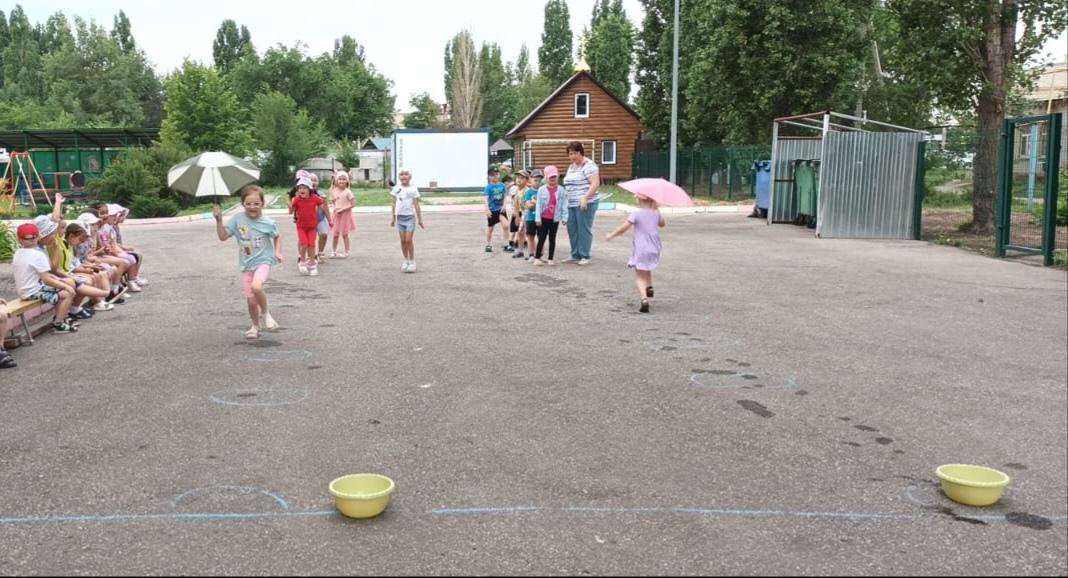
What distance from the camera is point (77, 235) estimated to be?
9180 mm

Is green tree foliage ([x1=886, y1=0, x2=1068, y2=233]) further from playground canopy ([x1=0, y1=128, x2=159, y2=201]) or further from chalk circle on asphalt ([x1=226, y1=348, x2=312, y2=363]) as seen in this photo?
playground canopy ([x1=0, y1=128, x2=159, y2=201])

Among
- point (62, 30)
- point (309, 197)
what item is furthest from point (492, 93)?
point (309, 197)

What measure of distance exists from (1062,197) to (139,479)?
67.6 feet

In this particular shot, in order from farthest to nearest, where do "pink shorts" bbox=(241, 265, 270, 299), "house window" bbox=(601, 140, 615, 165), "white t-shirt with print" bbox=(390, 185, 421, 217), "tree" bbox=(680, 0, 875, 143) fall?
"house window" bbox=(601, 140, 615, 165) < "tree" bbox=(680, 0, 875, 143) < "white t-shirt with print" bbox=(390, 185, 421, 217) < "pink shorts" bbox=(241, 265, 270, 299)

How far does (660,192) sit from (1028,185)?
964 centimetres

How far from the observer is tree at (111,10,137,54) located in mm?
97938

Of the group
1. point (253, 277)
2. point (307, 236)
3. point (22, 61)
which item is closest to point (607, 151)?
point (307, 236)

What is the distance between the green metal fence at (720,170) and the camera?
31.1 metres

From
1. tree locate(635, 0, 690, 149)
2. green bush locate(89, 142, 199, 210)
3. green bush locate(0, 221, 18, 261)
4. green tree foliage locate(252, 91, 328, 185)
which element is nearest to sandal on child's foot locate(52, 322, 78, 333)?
green bush locate(0, 221, 18, 261)

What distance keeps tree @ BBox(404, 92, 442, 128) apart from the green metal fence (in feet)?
175

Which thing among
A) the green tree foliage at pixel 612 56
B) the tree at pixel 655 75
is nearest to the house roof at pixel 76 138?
the tree at pixel 655 75

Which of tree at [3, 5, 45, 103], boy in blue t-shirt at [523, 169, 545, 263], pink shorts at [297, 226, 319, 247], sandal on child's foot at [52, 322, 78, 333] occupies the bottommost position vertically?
sandal on child's foot at [52, 322, 78, 333]

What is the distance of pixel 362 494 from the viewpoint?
392 centimetres

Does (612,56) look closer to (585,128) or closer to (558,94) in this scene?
(585,128)
